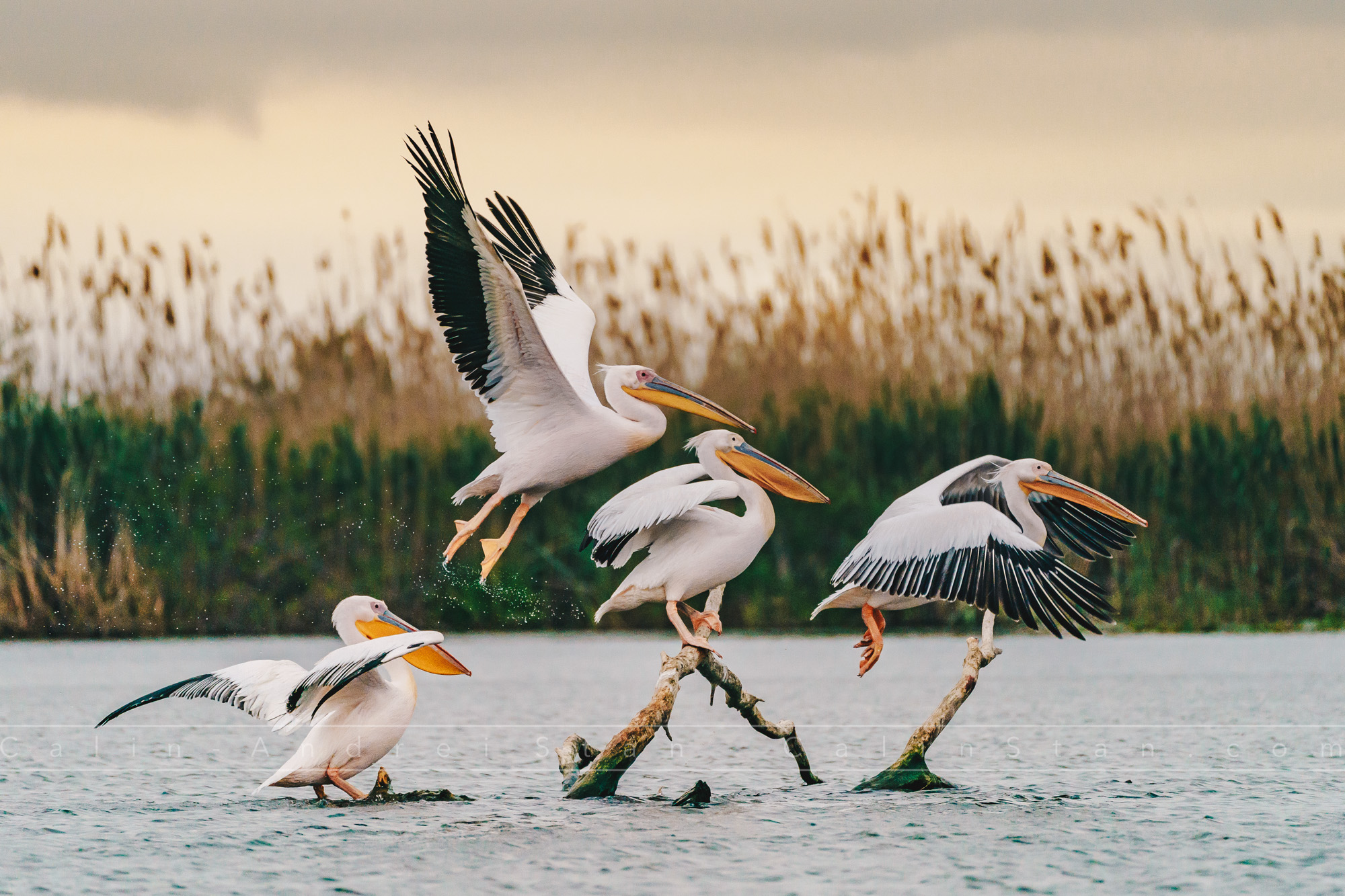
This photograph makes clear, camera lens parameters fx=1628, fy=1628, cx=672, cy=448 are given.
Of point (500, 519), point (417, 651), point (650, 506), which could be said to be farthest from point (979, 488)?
point (500, 519)

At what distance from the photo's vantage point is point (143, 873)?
6121 mm

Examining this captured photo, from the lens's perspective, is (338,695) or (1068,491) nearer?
(338,695)

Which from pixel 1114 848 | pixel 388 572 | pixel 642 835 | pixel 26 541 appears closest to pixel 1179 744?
pixel 1114 848

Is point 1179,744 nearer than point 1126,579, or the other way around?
point 1179,744

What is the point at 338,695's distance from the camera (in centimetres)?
681

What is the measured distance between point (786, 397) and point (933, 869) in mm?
7326

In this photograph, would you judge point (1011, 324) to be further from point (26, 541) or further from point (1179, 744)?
point (26, 541)

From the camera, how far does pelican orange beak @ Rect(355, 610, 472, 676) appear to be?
6.69 m

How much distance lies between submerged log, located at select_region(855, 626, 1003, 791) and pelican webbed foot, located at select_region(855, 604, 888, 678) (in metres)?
0.38

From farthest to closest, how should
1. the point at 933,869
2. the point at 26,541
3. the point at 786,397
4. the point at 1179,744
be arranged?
1. the point at 786,397
2. the point at 26,541
3. the point at 1179,744
4. the point at 933,869

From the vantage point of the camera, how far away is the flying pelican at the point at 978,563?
21.0 ft

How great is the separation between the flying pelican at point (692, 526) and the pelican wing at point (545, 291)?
1337 millimetres

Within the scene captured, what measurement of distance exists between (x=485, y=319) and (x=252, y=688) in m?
1.89

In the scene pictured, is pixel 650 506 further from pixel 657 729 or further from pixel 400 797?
pixel 400 797
